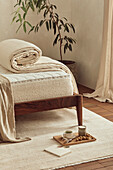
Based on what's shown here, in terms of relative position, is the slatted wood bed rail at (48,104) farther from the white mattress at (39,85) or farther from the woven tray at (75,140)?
the woven tray at (75,140)

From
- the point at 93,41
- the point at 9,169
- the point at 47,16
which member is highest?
the point at 47,16

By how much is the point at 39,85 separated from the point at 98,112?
97 cm

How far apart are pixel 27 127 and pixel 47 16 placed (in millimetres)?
2574

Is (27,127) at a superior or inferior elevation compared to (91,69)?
inferior

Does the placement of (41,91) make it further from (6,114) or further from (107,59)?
(107,59)

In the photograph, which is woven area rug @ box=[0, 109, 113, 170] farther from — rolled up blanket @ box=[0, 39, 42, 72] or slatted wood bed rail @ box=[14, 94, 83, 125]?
rolled up blanket @ box=[0, 39, 42, 72]

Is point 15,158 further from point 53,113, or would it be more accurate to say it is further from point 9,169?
point 53,113

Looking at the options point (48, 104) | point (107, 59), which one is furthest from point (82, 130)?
point (107, 59)

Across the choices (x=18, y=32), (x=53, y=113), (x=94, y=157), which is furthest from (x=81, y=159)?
(x=18, y=32)

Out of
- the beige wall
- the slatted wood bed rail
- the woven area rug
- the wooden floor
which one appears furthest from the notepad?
the beige wall

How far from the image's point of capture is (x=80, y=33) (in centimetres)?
486

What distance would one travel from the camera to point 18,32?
16.1ft

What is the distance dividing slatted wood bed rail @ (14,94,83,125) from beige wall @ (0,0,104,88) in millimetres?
1626

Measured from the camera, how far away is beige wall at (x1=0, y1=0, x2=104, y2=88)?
4.40 m
